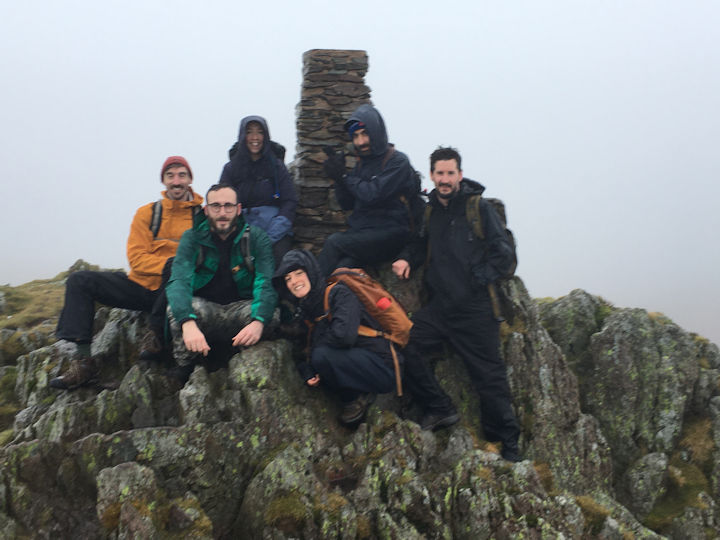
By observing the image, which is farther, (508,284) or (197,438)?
(508,284)

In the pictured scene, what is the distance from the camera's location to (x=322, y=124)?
52.3ft

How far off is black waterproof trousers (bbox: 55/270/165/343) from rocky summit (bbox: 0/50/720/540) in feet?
4.20

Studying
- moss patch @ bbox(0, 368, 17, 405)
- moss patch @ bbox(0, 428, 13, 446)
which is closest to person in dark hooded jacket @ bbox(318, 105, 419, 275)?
moss patch @ bbox(0, 428, 13, 446)

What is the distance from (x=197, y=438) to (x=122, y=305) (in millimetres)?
3680

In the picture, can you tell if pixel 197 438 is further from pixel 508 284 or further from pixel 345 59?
pixel 345 59

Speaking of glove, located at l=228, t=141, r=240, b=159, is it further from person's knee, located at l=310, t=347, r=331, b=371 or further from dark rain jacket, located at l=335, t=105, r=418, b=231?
person's knee, located at l=310, t=347, r=331, b=371

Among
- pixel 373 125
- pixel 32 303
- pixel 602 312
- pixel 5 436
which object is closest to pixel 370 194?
pixel 373 125

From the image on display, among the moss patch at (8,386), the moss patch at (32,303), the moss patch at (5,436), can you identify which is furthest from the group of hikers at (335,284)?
the moss patch at (32,303)

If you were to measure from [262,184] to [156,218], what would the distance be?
8.97 feet

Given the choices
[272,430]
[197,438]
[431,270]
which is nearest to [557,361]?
[431,270]

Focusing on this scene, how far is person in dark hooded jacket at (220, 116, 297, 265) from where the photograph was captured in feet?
40.9

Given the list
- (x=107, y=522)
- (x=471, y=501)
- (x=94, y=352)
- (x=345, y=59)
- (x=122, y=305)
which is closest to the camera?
(x=107, y=522)

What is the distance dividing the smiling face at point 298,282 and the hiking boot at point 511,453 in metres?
5.30

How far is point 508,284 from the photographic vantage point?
13.5 m
